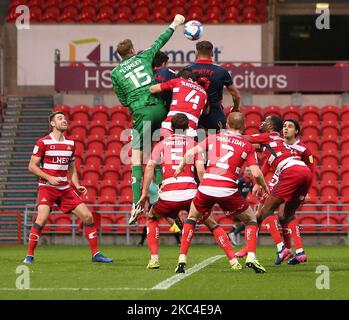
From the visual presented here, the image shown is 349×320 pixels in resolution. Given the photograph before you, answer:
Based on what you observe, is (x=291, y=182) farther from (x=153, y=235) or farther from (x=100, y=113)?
(x=100, y=113)

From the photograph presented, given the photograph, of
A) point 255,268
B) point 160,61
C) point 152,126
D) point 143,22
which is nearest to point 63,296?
point 255,268

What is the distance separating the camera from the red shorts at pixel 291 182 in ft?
48.5

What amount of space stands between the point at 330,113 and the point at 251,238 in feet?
48.1

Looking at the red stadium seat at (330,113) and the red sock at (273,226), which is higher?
the red stadium seat at (330,113)

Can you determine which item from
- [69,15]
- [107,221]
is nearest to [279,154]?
[107,221]

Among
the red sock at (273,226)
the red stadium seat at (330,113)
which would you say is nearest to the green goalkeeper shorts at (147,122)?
the red sock at (273,226)

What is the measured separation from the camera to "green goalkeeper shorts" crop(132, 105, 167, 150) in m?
14.1

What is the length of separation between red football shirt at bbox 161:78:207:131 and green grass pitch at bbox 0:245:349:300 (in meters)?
1.93

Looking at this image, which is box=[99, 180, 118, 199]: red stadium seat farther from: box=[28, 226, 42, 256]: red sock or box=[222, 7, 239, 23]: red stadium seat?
box=[28, 226, 42, 256]: red sock

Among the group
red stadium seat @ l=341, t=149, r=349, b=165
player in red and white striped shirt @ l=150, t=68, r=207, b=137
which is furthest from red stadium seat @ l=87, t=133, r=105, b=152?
player in red and white striped shirt @ l=150, t=68, r=207, b=137

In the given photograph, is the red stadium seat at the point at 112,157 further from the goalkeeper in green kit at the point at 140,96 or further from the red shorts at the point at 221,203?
the red shorts at the point at 221,203

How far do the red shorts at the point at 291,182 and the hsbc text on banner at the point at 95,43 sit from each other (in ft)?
48.1

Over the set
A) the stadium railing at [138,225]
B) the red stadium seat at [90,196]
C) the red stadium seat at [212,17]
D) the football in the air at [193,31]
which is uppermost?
the red stadium seat at [212,17]

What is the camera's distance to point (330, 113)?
27172 mm
